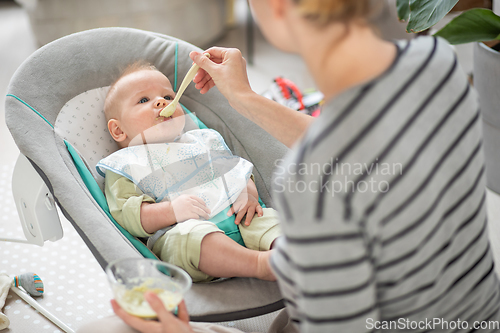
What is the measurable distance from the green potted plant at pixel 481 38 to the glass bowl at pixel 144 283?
110cm

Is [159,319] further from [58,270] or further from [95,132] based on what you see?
[58,270]

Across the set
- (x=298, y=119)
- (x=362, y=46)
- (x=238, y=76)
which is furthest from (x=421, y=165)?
(x=238, y=76)

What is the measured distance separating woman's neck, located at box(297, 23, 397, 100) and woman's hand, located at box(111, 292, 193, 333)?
0.46m

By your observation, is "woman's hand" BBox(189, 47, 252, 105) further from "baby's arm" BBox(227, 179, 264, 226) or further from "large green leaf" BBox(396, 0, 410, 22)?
"large green leaf" BBox(396, 0, 410, 22)

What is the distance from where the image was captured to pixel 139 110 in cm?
130

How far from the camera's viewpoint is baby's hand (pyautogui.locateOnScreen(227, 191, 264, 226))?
120 centimetres

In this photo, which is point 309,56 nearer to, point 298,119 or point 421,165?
point 421,165

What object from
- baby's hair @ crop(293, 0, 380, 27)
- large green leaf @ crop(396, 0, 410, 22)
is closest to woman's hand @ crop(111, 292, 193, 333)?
baby's hair @ crop(293, 0, 380, 27)

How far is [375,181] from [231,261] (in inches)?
23.3

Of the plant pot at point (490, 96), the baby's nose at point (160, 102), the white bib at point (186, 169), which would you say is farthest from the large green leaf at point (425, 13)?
the baby's nose at point (160, 102)

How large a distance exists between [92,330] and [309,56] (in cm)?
64

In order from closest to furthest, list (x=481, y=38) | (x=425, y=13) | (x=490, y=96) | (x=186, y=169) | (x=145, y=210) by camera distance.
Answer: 1. (x=145, y=210)
2. (x=186, y=169)
3. (x=425, y=13)
4. (x=481, y=38)
5. (x=490, y=96)

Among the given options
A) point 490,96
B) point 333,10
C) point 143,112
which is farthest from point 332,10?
point 490,96

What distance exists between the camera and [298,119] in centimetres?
107
